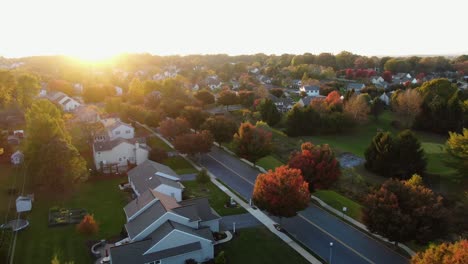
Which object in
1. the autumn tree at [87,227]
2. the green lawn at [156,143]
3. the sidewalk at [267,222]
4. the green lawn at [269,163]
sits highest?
the autumn tree at [87,227]

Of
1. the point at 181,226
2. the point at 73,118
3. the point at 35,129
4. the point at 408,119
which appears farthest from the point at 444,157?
the point at 73,118

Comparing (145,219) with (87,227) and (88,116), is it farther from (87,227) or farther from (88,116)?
(88,116)

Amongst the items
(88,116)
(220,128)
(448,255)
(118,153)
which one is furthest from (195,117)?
(448,255)

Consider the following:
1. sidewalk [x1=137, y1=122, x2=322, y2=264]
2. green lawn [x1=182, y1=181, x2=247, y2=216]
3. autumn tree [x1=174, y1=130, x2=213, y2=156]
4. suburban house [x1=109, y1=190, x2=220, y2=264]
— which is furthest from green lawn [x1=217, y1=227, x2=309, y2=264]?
autumn tree [x1=174, y1=130, x2=213, y2=156]

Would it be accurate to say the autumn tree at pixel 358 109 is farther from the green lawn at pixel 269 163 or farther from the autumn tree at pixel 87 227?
the autumn tree at pixel 87 227

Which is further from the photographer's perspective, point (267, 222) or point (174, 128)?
point (174, 128)

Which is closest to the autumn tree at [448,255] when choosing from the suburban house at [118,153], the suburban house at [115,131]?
the suburban house at [118,153]

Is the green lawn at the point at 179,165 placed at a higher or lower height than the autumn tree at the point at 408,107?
lower
